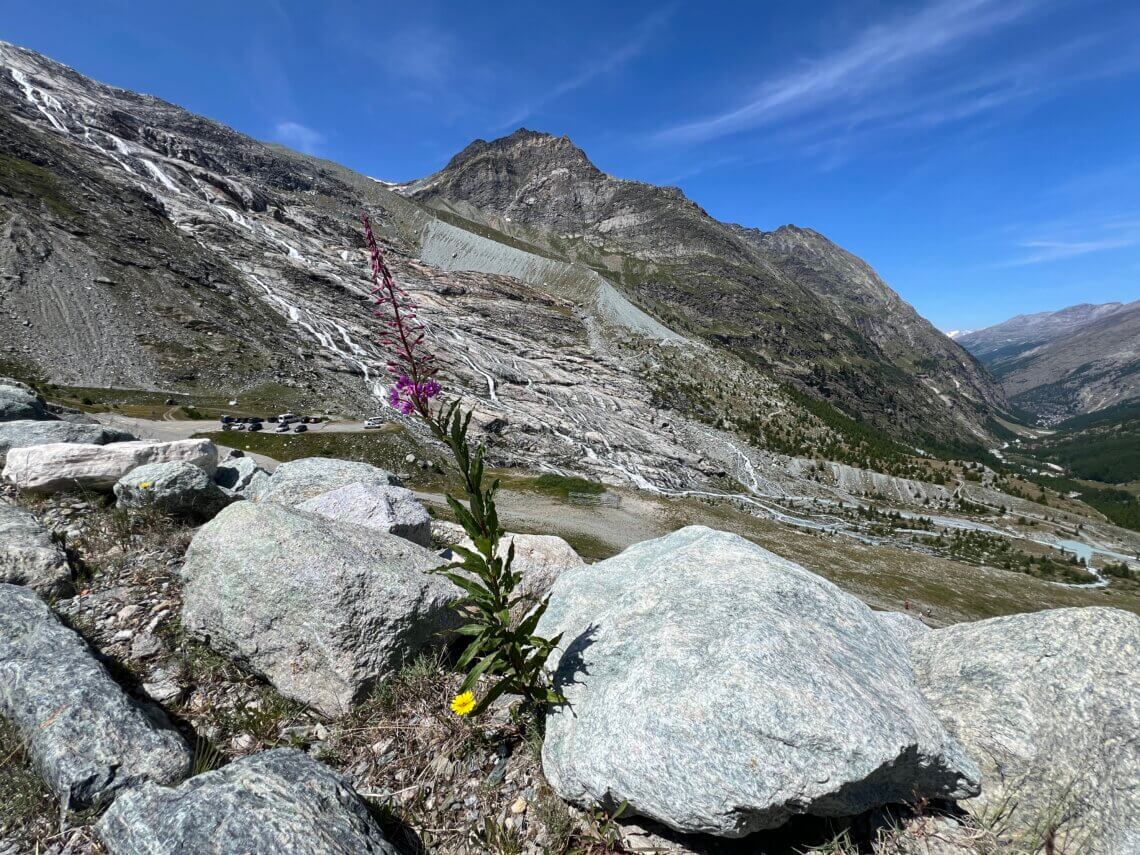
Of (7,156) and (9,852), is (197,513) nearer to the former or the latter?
(9,852)

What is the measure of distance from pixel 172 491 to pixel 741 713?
11.6 meters

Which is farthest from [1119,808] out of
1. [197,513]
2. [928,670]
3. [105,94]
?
[105,94]

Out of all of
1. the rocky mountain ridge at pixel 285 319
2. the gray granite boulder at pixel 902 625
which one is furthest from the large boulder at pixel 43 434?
the rocky mountain ridge at pixel 285 319

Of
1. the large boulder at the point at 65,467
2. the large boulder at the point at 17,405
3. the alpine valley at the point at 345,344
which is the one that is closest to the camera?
the large boulder at the point at 65,467

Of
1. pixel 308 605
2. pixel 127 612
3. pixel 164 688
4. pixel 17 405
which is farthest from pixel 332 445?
pixel 308 605

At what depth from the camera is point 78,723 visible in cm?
Result: 428

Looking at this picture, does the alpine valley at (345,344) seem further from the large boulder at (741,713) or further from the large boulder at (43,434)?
→ the large boulder at (741,713)

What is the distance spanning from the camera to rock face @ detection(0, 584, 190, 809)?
157 inches

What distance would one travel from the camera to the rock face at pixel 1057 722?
415cm

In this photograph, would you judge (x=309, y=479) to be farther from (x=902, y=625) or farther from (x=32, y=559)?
(x=902, y=625)

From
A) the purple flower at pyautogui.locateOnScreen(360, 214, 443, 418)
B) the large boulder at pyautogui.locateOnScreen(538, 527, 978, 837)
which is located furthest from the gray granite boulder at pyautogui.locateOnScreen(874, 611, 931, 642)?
the purple flower at pyautogui.locateOnScreen(360, 214, 443, 418)

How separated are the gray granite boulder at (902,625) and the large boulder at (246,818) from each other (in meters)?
7.24

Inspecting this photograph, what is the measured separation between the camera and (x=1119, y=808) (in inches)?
163

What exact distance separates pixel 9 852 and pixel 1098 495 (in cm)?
25006
